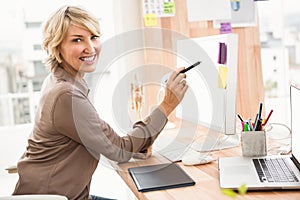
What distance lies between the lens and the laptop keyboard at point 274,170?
123 cm

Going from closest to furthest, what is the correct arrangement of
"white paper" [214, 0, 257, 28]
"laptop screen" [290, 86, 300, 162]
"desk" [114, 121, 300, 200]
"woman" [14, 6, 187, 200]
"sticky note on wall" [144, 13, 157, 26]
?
"desk" [114, 121, 300, 200] → "laptop screen" [290, 86, 300, 162] → "woman" [14, 6, 187, 200] → "white paper" [214, 0, 257, 28] → "sticky note on wall" [144, 13, 157, 26]

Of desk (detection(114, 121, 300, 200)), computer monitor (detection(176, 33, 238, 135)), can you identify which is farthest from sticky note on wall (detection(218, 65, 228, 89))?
desk (detection(114, 121, 300, 200))

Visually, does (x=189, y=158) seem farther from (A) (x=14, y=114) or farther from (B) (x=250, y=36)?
(A) (x=14, y=114)


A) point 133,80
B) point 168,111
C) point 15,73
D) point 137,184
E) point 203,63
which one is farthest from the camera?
point 15,73

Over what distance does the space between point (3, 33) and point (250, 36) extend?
1822mm

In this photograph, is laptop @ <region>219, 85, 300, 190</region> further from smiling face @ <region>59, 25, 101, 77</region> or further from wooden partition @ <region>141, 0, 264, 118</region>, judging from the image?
wooden partition @ <region>141, 0, 264, 118</region>

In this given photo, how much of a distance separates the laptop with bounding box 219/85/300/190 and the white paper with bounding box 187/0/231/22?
4.50 ft

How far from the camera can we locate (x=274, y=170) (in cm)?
132

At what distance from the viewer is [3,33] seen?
3.32 metres

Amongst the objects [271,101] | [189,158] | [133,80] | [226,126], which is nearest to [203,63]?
[226,126]

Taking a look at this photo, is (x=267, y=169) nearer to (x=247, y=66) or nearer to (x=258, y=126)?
(x=258, y=126)

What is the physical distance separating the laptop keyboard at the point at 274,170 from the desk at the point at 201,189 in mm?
71

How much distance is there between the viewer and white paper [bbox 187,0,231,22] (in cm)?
269

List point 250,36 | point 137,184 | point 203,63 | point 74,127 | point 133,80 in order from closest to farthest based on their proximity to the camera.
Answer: point 137,184 → point 74,127 → point 203,63 → point 250,36 → point 133,80
